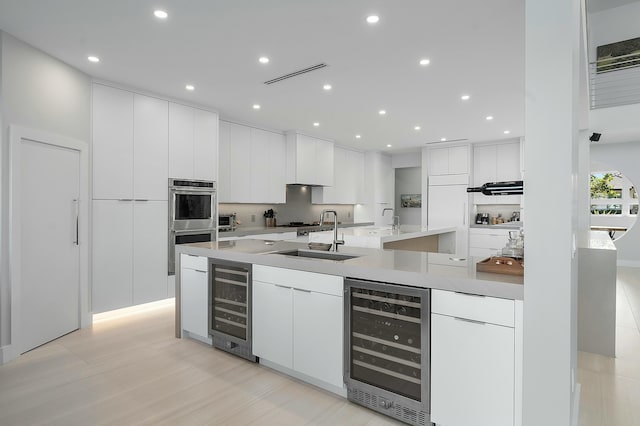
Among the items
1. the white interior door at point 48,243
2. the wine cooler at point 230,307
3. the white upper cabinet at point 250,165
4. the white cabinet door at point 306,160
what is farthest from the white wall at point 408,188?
the white interior door at point 48,243

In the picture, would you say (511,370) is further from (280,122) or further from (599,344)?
(280,122)

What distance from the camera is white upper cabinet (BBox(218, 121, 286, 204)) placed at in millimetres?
5711

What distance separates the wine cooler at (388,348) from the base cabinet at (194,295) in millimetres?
1513

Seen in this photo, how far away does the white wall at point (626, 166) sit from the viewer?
7320mm

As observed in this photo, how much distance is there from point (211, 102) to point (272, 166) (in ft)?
6.23

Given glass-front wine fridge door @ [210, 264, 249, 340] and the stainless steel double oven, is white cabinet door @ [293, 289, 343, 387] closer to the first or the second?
glass-front wine fridge door @ [210, 264, 249, 340]

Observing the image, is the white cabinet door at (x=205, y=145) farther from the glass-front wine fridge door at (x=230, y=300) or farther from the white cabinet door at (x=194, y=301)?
the glass-front wine fridge door at (x=230, y=300)

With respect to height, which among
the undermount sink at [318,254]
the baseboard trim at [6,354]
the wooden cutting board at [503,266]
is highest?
the wooden cutting board at [503,266]

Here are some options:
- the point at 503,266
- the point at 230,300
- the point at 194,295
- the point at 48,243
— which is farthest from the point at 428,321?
the point at 48,243

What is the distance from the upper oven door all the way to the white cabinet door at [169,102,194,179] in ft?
0.88

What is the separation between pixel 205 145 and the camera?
5047 millimetres

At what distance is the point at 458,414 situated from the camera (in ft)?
5.94

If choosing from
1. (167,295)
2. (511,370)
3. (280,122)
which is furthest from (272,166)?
(511,370)

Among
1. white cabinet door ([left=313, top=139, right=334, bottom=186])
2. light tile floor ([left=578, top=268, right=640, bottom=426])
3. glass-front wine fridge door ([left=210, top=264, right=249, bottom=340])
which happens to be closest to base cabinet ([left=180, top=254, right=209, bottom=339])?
glass-front wine fridge door ([left=210, top=264, right=249, bottom=340])
